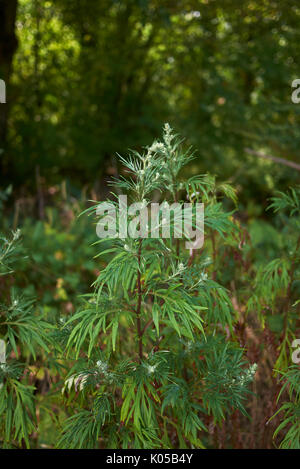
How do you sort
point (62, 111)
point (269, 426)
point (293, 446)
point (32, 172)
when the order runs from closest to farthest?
point (293, 446)
point (269, 426)
point (32, 172)
point (62, 111)

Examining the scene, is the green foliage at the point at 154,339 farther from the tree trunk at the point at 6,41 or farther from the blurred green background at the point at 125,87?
the tree trunk at the point at 6,41

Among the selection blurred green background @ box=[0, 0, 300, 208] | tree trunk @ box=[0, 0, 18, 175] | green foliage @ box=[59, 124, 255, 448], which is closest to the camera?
green foliage @ box=[59, 124, 255, 448]

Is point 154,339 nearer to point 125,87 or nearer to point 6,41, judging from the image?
point 6,41

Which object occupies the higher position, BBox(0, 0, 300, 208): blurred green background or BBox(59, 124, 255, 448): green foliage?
BBox(0, 0, 300, 208): blurred green background

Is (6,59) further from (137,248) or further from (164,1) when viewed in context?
(137,248)

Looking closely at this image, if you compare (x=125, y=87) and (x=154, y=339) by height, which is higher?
(x=125, y=87)

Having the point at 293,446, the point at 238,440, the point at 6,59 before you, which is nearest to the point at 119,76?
the point at 6,59

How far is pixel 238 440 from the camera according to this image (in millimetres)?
1966

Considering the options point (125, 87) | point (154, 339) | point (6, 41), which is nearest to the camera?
point (154, 339)

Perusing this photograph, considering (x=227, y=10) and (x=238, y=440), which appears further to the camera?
(x=227, y=10)

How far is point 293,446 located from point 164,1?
4579 millimetres

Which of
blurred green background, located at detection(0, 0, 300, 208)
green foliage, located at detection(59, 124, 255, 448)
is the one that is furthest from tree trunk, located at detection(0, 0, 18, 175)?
green foliage, located at detection(59, 124, 255, 448)

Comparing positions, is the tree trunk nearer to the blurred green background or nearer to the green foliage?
the blurred green background

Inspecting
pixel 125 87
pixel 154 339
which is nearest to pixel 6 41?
pixel 125 87
